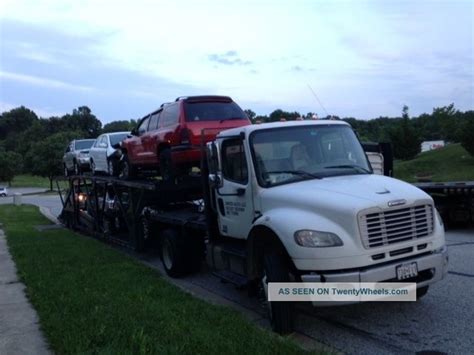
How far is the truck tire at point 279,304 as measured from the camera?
5.47 metres

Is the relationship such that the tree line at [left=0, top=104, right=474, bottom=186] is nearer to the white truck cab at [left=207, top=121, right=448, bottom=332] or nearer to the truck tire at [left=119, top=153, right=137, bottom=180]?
the white truck cab at [left=207, top=121, right=448, bottom=332]

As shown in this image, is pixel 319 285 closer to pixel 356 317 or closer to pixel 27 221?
pixel 356 317

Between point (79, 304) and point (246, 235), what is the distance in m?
2.22

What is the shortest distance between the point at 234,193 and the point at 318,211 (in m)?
1.53

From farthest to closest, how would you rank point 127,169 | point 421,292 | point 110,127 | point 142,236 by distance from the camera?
point 110,127
point 127,169
point 142,236
point 421,292

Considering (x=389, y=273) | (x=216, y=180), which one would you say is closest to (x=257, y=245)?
(x=216, y=180)

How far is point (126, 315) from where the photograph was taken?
603 cm

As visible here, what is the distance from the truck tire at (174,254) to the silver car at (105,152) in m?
5.61

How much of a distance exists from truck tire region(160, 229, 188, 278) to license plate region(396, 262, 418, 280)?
14.3ft

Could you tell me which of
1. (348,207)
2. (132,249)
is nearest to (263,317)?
(348,207)

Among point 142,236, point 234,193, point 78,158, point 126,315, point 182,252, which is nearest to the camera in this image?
point 126,315

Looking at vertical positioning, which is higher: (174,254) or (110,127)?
(110,127)

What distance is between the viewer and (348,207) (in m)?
5.21

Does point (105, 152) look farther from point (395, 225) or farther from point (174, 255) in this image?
point (395, 225)
